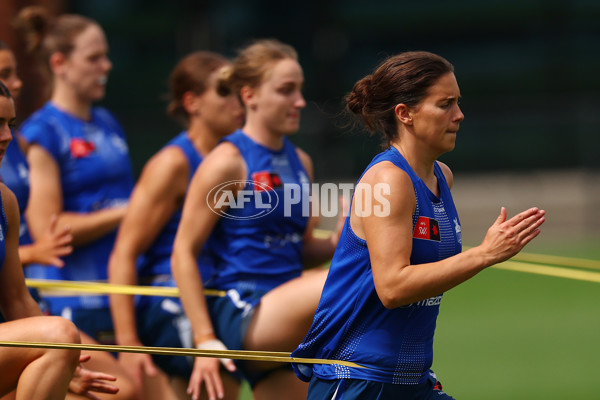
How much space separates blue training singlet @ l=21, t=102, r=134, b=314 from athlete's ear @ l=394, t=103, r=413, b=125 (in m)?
2.52

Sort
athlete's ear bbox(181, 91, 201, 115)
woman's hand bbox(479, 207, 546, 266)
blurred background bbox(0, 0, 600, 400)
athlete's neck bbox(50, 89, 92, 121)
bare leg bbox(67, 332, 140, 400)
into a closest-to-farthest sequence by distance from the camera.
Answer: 1. woman's hand bbox(479, 207, 546, 266)
2. bare leg bbox(67, 332, 140, 400)
3. athlete's ear bbox(181, 91, 201, 115)
4. athlete's neck bbox(50, 89, 92, 121)
5. blurred background bbox(0, 0, 600, 400)

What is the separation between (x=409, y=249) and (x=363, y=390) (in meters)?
0.51

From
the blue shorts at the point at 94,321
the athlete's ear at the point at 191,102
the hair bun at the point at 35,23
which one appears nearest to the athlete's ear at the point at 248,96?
the athlete's ear at the point at 191,102

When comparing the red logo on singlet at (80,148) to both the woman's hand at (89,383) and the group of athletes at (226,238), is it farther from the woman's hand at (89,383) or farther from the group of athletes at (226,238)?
the woman's hand at (89,383)

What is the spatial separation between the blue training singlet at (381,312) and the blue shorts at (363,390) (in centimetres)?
2

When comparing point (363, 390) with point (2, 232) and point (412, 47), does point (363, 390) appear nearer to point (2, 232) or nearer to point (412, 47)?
point (2, 232)

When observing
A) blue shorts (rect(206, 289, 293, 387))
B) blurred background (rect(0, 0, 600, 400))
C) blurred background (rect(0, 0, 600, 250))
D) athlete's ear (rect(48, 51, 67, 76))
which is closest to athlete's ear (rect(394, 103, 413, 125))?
blue shorts (rect(206, 289, 293, 387))

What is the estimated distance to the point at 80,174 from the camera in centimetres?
529

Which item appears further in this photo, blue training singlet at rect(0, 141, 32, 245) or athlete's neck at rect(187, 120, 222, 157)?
athlete's neck at rect(187, 120, 222, 157)

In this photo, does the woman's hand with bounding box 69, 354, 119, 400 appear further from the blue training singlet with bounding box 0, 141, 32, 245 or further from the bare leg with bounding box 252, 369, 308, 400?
the blue training singlet with bounding box 0, 141, 32, 245

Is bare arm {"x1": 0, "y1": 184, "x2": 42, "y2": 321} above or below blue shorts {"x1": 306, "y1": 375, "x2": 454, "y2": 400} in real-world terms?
above

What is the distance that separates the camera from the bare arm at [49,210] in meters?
5.10

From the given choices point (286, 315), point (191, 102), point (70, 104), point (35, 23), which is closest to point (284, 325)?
point (286, 315)

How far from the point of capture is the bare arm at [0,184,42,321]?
137 inches
